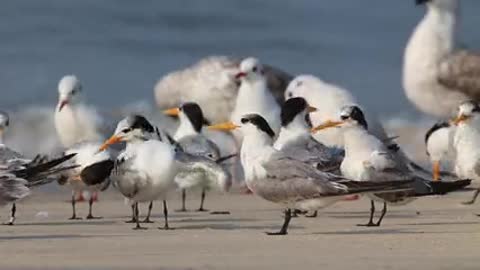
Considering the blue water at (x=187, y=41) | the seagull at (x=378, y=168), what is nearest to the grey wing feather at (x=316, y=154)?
the seagull at (x=378, y=168)

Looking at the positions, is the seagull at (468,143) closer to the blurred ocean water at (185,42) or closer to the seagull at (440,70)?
the seagull at (440,70)

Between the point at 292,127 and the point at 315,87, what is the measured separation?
7.83 ft

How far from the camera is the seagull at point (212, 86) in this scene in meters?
13.7

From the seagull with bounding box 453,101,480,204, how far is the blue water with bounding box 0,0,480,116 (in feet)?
33.5

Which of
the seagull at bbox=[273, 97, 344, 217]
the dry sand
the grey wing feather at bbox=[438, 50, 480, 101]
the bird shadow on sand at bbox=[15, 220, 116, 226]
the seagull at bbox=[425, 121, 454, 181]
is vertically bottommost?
the dry sand

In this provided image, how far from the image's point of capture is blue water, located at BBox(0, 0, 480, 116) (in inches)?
826

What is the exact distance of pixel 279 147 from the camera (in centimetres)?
889

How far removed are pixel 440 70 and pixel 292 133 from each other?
11.0ft

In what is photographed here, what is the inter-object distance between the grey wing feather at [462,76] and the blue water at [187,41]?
25.1 feet

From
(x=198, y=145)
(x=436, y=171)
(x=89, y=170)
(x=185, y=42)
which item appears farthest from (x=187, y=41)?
(x=89, y=170)

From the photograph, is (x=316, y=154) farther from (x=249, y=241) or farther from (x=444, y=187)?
(x=249, y=241)

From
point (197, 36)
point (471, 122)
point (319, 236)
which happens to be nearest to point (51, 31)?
point (197, 36)

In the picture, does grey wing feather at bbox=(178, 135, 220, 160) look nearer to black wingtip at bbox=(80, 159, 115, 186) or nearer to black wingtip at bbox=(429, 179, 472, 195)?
black wingtip at bbox=(80, 159, 115, 186)

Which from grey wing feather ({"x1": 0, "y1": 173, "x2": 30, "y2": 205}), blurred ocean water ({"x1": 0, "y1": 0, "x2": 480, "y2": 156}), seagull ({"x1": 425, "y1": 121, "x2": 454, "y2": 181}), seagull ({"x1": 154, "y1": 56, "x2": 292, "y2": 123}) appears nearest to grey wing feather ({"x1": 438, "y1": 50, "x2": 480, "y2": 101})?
seagull ({"x1": 425, "y1": 121, "x2": 454, "y2": 181})
